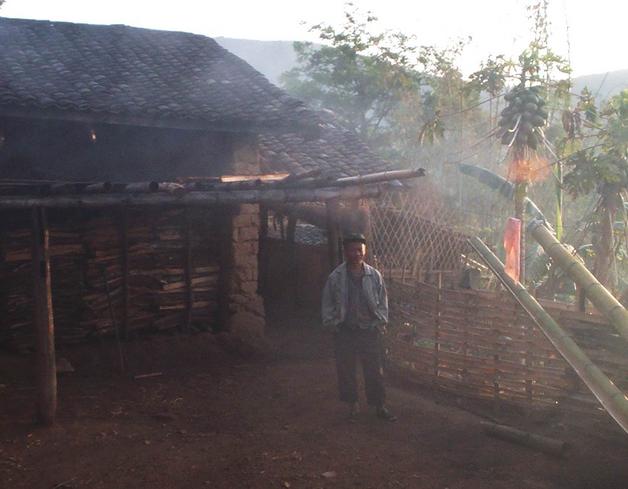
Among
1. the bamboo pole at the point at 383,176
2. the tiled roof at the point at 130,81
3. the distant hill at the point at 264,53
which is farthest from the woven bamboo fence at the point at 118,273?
the distant hill at the point at 264,53

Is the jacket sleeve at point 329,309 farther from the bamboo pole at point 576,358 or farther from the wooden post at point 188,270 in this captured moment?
the wooden post at point 188,270

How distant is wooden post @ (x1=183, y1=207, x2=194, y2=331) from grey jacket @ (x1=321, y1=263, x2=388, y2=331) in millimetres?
3242

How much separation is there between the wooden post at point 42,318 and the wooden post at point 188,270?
320 centimetres

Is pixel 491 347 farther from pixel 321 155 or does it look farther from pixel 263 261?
pixel 321 155

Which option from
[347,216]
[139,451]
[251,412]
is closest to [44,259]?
[139,451]

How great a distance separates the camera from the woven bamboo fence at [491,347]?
6.26 metres

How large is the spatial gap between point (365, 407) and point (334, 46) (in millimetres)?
20834

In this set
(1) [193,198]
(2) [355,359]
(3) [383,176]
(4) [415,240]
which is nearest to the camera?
(2) [355,359]

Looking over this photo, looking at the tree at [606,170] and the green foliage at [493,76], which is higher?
the green foliage at [493,76]

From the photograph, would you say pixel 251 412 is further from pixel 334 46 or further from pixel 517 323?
pixel 334 46

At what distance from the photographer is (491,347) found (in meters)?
7.20

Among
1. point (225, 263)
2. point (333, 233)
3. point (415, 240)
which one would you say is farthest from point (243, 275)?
point (415, 240)

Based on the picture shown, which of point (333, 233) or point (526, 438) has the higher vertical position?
point (333, 233)

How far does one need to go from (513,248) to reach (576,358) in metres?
1.52
